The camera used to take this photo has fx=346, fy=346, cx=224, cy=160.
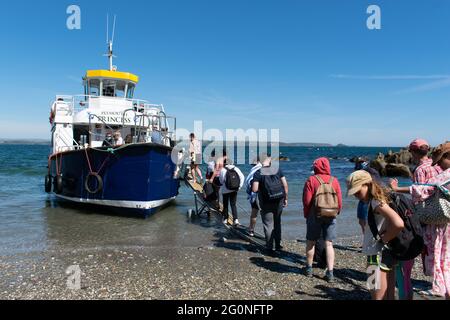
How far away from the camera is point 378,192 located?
3.33 m

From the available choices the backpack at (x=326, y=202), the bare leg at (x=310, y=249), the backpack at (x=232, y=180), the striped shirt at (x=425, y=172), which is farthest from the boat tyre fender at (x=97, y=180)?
the striped shirt at (x=425, y=172)

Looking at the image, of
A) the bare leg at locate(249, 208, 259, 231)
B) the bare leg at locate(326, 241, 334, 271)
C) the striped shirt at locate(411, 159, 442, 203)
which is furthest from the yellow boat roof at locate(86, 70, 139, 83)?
the striped shirt at locate(411, 159, 442, 203)

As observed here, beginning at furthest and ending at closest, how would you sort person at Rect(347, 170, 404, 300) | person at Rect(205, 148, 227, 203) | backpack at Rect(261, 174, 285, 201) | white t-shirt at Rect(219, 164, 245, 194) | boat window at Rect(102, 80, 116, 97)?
1. boat window at Rect(102, 80, 116, 97)
2. person at Rect(205, 148, 227, 203)
3. white t-shirt at Rect(219, 164, 245, 194)
4. backpack at Rect(261, 174, 285, 201)
5. person at Rect(347, 170, 404, 300)

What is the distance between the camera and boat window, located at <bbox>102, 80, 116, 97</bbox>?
48.2 ft

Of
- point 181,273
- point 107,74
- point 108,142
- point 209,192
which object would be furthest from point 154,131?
point 181,273

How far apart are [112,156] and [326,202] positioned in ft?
24.0

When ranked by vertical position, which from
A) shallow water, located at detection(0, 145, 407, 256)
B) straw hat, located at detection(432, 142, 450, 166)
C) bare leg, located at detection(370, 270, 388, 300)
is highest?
straw hat, located at detection(432, 142, 450, 166)

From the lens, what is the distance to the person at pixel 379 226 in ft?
10.7

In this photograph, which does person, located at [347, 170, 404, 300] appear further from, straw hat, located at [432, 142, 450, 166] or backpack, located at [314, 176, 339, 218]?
backpack, located at [314, 176, 339, 218]

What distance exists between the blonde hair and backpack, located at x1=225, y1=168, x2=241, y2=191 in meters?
5.20

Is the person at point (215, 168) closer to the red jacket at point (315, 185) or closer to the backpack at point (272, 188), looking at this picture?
the backpack at point (272, 188)

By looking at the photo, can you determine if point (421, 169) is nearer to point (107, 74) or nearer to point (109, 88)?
point (107, 74)
